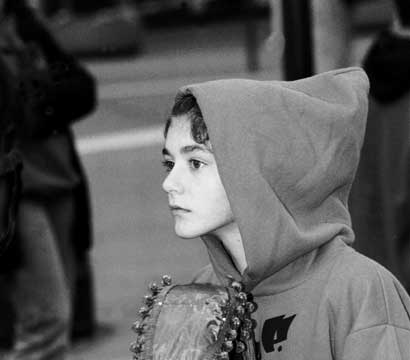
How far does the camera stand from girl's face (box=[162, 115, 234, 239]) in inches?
116

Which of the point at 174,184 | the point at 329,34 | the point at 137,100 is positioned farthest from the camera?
the point at 137,100

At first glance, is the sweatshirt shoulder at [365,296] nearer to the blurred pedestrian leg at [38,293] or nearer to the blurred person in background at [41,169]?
the blurred person in background at [41,169]

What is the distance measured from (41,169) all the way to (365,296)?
3004 millimetres

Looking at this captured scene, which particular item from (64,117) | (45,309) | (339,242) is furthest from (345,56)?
(339,242)

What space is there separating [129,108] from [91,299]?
26.5 ft

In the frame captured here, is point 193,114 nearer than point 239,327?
No

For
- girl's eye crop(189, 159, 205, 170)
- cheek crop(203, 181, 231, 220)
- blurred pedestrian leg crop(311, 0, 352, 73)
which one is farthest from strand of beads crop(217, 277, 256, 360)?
blurred pedestrian leg crop(311, 0, 352, 73)

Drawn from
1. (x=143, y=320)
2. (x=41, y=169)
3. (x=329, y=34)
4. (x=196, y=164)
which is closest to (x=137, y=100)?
(x=329, y=34)

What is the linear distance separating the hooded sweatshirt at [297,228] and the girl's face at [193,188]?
0.21 feet

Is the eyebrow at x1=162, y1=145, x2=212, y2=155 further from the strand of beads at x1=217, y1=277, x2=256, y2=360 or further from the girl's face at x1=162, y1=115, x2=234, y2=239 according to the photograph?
the strand of beads at x1=217, y1=277, x2=256, y2=360

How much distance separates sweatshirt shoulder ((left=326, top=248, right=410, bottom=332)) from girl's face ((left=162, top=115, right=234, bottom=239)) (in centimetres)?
28

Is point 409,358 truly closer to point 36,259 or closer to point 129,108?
point 36,259

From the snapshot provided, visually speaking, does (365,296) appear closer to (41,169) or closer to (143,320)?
(143,320)

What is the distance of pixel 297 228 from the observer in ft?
9.54
